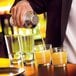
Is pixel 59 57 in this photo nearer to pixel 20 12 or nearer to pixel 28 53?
pixel 28 53

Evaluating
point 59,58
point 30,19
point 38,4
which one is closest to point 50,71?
point 59,58

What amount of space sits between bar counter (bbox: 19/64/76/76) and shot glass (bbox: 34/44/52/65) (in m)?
0.03

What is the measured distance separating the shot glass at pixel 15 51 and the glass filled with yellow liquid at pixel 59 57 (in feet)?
0.47

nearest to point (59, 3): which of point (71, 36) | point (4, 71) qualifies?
point (71, 36)

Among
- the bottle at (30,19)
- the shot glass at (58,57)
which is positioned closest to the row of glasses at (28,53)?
the shot glass at (58,57)

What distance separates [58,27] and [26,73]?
2.31 ft

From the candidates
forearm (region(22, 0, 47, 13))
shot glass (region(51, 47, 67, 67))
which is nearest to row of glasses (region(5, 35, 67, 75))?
shot glass (region(51, 47, 67, 67))

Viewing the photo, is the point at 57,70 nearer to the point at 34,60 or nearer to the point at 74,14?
the point at 34,60

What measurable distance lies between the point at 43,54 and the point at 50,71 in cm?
18

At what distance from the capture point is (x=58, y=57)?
1.32 m

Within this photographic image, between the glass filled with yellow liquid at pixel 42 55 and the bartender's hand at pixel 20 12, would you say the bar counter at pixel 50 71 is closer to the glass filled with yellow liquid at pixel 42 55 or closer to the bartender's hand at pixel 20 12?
the glass filled with yellow liquid at pixel 42 55

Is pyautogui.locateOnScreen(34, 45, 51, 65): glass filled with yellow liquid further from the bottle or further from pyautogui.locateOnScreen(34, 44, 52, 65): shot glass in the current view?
the bottle

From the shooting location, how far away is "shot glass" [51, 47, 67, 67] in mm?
1303

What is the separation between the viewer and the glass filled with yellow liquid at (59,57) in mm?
1304
